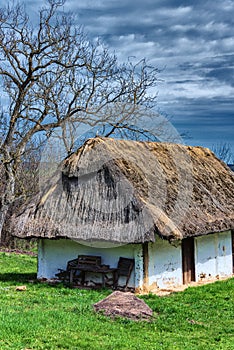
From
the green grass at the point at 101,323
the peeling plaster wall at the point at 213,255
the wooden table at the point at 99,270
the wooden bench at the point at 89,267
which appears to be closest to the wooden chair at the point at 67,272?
the wooden bench at the point at 89,267

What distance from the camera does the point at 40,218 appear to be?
48.5 ft

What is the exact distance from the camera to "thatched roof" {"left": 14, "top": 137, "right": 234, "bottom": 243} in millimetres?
13617

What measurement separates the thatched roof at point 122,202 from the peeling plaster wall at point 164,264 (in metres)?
0.79

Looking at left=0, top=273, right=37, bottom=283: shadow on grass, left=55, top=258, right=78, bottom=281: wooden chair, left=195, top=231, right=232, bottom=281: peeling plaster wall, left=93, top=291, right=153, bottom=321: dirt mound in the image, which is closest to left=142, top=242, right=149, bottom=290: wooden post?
left=55, top=258, right=78, bottom=281: wooden chair

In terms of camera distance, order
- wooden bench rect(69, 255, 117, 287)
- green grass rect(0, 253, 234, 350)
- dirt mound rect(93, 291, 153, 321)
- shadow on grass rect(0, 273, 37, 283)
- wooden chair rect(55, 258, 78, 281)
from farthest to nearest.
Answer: shadow on grass rect(0, 273, 37, 283) → wooden chair rect(55, 258, 78, 281) → wooden bench rect(69, 255, 117, 287) → dirt mound rect(93, 291, 153, 321) → green grass rect(0, 253, 234, 350)

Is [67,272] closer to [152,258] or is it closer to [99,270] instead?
[99,270]

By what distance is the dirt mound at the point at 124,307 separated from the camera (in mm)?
9812

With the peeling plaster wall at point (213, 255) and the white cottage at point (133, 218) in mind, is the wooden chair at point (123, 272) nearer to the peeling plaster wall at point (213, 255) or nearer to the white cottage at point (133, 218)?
the white cottage at point (133, 218)

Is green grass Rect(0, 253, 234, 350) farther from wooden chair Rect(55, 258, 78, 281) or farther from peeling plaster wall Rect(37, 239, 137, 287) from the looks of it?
peeling plaster wall Rect(37, 239, 137, 287)

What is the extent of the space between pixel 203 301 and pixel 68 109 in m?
11.1

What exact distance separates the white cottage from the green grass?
137cm

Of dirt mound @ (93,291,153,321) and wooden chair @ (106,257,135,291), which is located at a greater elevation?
wooden chair @ (106,257,135,291)

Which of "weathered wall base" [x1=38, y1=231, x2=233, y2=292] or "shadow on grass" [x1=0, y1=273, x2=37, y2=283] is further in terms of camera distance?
"shadow on grass" [x1=0, y1=273, x2=37, y2=283]

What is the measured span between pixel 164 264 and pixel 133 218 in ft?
6.72
